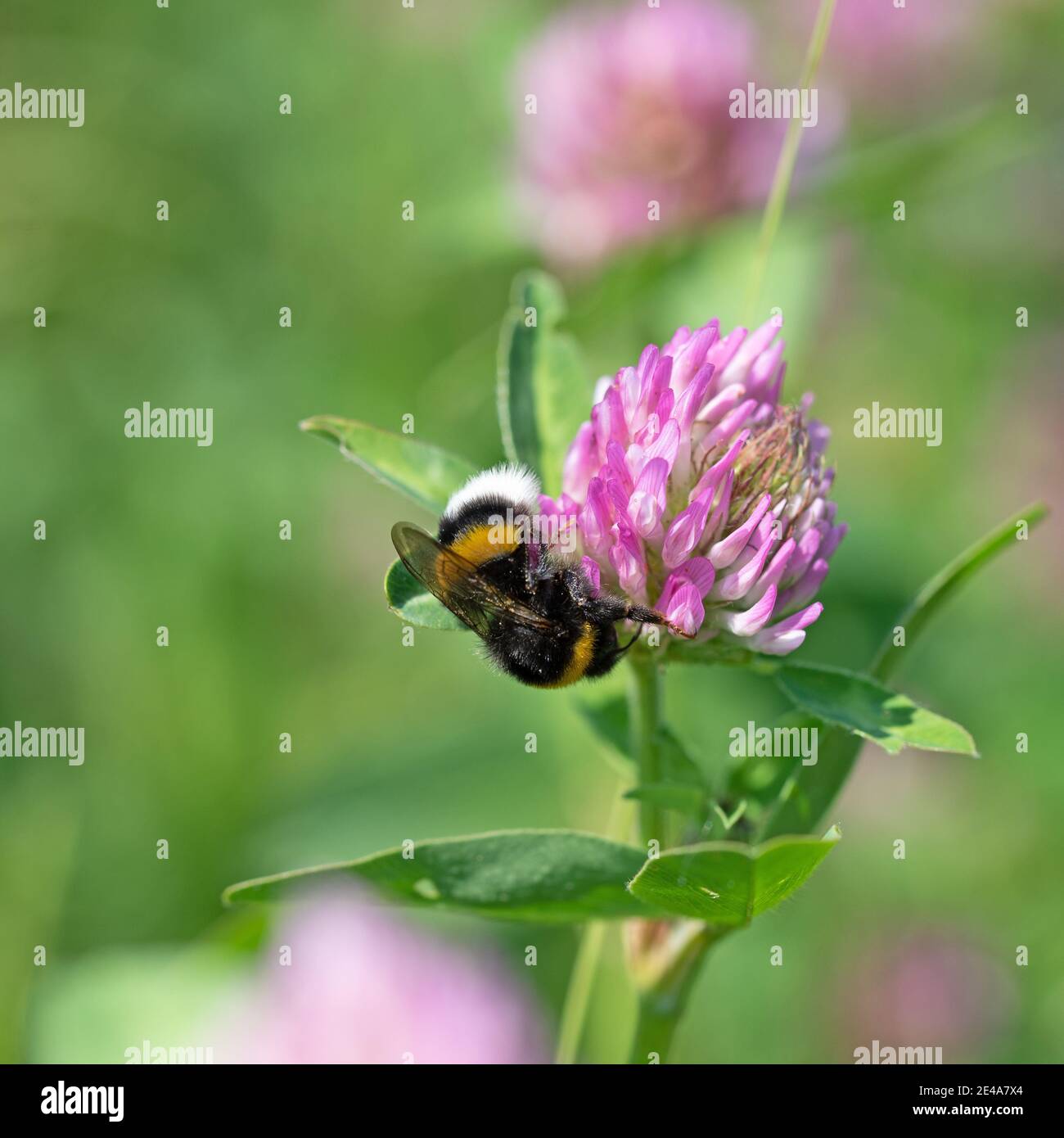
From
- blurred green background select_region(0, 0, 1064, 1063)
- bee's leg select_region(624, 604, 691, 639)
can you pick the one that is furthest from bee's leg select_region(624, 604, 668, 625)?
blurred green background select_region(0, 0, 1064, 1063)

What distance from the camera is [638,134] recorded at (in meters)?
4.47

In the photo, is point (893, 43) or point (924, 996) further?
point (893, 43)

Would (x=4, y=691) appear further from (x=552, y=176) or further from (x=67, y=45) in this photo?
(x=67, y=45)

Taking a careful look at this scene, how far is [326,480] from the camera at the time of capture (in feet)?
19.3

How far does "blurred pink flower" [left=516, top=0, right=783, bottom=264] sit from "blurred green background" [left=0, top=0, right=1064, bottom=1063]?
159 millimetres

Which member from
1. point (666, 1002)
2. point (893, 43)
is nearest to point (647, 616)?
point (666, 1002)

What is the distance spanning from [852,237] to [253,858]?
12.2 feet

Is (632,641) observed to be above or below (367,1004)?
above

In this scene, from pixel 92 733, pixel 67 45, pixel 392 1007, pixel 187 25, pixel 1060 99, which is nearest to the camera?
pixel 392 1007

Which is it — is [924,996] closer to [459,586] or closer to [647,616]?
[647,616]

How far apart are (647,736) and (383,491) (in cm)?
403

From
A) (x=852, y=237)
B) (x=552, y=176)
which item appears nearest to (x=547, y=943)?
(x=552, y=176)

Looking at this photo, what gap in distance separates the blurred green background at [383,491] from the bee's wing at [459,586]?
1406mm

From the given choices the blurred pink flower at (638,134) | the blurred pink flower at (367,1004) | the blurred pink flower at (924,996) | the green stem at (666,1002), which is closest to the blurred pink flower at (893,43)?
the blurred pink flower at (638,134)
